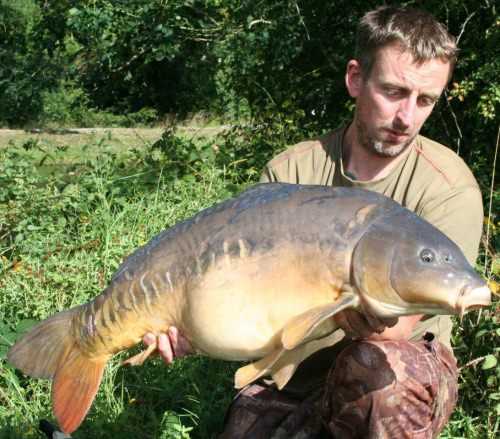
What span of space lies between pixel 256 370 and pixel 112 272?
178cm

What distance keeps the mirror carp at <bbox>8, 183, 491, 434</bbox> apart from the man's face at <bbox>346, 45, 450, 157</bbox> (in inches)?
22.1

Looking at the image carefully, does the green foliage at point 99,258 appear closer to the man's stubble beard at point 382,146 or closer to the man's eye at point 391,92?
the man's stubble beard at point 382,146

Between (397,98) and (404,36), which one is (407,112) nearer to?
(397,98)

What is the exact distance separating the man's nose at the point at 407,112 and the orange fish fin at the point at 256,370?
2.77 feet

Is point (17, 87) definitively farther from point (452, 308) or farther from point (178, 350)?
point (452, 308)

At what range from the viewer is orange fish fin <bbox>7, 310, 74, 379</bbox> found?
6.25 feet

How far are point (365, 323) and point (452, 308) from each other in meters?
0.23

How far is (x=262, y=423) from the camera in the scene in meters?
2.31

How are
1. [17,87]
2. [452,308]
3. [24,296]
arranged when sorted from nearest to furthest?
[452,308] < [24,296] < [17,87]

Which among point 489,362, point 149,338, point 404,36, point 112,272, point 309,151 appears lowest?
point 489,362

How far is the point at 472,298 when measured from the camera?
1413 mm

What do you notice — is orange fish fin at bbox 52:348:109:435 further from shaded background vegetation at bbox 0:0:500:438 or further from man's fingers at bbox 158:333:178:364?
shaded background vegetation at bbox 0:0:500:438

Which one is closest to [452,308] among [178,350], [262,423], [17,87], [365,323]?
[365,323]

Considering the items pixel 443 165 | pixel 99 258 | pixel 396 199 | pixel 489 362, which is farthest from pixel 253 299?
pixel 99 258
